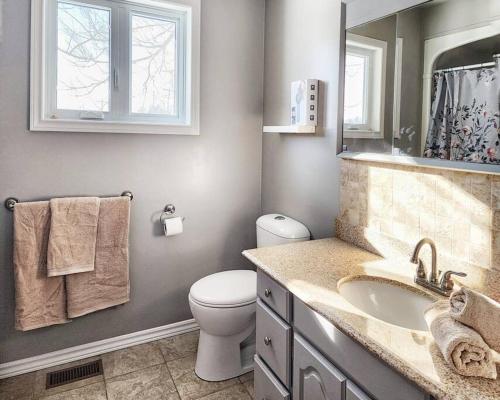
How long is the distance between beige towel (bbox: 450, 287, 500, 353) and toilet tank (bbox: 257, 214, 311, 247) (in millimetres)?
1242

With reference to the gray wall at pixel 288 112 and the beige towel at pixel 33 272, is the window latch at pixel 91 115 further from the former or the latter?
the gray wall at pixel 288 112

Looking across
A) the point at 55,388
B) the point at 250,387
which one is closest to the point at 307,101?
the point at 250,387

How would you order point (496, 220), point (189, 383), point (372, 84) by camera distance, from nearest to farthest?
1. point (496, 220)
2. point (372, 84)
3. point (189, 383)

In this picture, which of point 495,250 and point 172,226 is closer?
point 495,250

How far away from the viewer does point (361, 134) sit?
69.2 inches

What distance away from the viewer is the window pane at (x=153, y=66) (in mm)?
2314

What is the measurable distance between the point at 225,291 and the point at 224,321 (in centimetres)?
16

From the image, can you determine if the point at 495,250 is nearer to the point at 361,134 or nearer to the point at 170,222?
the point at 361,134

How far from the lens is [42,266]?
2072 millimetres

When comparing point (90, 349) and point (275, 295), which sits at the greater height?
point (275, 295)

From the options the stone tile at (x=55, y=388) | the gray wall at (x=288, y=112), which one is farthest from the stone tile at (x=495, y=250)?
the stone tile at (x=55, y=388)

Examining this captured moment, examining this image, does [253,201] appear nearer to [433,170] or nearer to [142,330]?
[142,330]

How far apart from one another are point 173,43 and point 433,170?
5.86ft

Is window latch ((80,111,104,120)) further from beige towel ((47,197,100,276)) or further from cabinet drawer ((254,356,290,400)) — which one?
cabinet drawer ((254,356,290,400))
